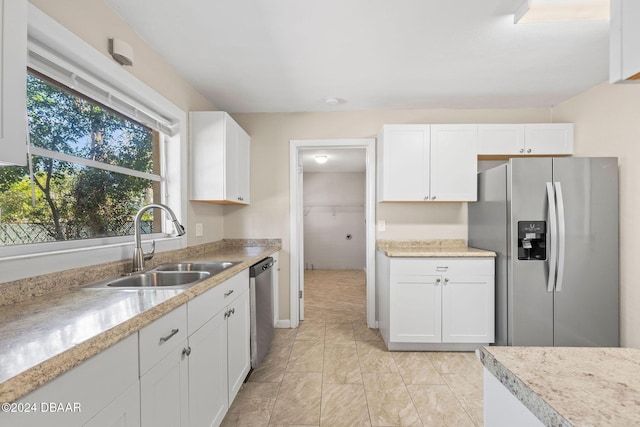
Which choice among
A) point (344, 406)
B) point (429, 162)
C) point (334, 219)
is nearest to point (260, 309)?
point (344, 406)

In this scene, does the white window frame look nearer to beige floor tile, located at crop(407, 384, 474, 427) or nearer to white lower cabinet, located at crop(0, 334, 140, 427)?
white lower cabinet, located at crop(0, 334, 140, 427)

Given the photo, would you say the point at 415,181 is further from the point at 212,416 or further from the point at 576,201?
the point at 212,416

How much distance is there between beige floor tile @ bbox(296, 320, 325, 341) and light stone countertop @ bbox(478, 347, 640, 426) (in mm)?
2531

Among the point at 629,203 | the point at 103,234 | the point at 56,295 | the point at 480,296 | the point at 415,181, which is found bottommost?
the point at 480,296

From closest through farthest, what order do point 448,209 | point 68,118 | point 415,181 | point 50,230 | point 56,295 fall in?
point 56,295
point 50,230
point 68,118
point 415,181
point 448,209

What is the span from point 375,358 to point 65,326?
2306 mm

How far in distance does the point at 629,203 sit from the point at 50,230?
382cm

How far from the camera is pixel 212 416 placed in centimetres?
157

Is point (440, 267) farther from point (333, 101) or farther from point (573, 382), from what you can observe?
point (573, 382)

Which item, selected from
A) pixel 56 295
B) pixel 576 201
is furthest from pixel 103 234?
pixel 576 201

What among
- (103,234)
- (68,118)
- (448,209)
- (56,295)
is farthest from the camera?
Result: (448,209)

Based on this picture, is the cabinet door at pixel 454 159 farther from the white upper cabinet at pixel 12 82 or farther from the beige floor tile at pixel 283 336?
the white upper cabinet at pixel 12 82

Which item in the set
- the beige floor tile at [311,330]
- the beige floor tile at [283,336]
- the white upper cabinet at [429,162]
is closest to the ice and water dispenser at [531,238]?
the white upper cabinet at [429,162]

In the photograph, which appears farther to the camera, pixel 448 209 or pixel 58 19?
pixel 448 209
